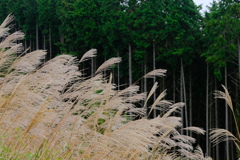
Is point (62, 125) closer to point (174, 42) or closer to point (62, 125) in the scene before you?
point (62, 125)

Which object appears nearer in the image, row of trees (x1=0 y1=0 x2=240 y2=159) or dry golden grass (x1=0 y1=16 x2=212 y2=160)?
dry golden grass (x1=0 y1=16 x2=212 y2=160)

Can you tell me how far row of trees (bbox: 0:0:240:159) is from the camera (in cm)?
2033

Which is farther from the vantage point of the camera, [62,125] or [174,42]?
[174,42]

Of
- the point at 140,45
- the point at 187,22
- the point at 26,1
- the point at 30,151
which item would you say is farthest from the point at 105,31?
the point at 30,151

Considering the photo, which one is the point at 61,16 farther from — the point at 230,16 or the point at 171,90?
the point at 230,16

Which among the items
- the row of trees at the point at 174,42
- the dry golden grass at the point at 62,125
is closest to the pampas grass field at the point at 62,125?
the dry golden grass at the point at 62,125

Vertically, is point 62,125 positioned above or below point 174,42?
below

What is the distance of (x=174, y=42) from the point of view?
23.0m

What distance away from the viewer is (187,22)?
22.7m

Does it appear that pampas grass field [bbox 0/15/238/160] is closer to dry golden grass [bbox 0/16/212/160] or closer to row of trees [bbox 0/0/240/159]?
dry golden grass [bbox 0/16/212/160]

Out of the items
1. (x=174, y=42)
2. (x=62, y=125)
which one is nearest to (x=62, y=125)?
(x=62, y=125)

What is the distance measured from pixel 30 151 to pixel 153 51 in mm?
21945

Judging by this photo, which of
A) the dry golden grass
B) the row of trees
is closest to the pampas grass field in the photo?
the dry golden grass

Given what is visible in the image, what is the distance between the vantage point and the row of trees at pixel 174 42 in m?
20.3
